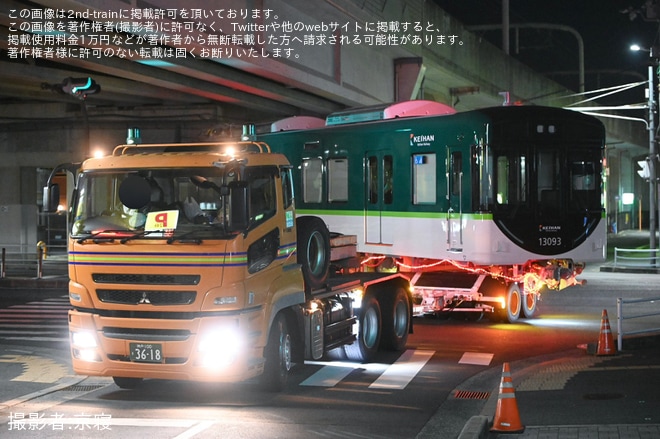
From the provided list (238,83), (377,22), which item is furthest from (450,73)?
(238,83)

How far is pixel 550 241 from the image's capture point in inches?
707

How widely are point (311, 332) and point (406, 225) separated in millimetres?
7203

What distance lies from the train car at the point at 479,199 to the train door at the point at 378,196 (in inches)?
1.0

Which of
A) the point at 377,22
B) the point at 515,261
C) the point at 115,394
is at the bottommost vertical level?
the point at 115,394

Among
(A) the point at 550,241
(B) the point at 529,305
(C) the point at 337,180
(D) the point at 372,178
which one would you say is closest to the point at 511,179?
(A) the point at 550,241

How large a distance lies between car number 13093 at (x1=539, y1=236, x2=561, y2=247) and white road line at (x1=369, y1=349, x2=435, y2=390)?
13.1 feet

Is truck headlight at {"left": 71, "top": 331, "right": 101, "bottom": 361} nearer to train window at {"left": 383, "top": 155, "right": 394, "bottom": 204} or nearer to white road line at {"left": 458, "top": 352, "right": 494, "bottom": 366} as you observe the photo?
white road line at {"left": 458, "top": 352, "right": 494, "bottom": 366}

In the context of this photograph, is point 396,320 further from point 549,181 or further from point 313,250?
point 549,181

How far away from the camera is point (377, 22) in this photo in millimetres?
27828

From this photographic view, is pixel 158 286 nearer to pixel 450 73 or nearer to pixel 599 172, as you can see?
pixel 599 172

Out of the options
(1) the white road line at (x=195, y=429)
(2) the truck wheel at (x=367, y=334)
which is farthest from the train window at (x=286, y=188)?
(1) the white road line at (x=195, y=429)

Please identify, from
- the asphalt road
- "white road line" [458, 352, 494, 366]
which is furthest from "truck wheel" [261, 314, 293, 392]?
"white road line" [458, 352, 494, 366]

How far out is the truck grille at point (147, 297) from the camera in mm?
10586

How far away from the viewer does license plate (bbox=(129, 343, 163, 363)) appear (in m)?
10.6
